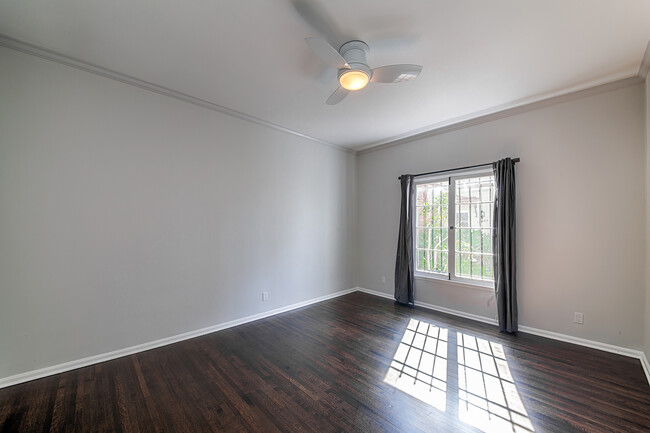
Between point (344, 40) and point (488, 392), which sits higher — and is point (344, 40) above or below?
above

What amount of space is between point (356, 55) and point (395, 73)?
0.35 m

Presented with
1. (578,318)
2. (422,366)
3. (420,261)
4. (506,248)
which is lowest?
(422,366)

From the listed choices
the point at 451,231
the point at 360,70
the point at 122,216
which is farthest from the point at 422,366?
the point at 122,216

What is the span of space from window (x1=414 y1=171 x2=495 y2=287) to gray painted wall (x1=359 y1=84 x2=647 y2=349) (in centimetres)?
27

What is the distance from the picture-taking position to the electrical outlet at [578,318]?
289 centimetres

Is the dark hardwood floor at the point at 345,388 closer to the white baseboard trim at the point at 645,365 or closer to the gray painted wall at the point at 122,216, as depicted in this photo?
the white baseboard trim at the point at 645,365

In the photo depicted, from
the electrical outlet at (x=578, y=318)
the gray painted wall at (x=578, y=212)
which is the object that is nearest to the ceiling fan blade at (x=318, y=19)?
the gray painted wall at (x=578, y=212)

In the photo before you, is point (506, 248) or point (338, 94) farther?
point (506, 248)

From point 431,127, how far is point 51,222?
4.51 metres

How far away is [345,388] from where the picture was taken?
2.15m

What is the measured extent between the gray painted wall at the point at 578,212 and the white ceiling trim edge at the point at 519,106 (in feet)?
0.23

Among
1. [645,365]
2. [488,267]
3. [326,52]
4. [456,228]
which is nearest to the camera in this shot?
[326,52]

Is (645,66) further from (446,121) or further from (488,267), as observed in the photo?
(488,267)

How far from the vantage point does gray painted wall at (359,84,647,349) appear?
265 centimetres
